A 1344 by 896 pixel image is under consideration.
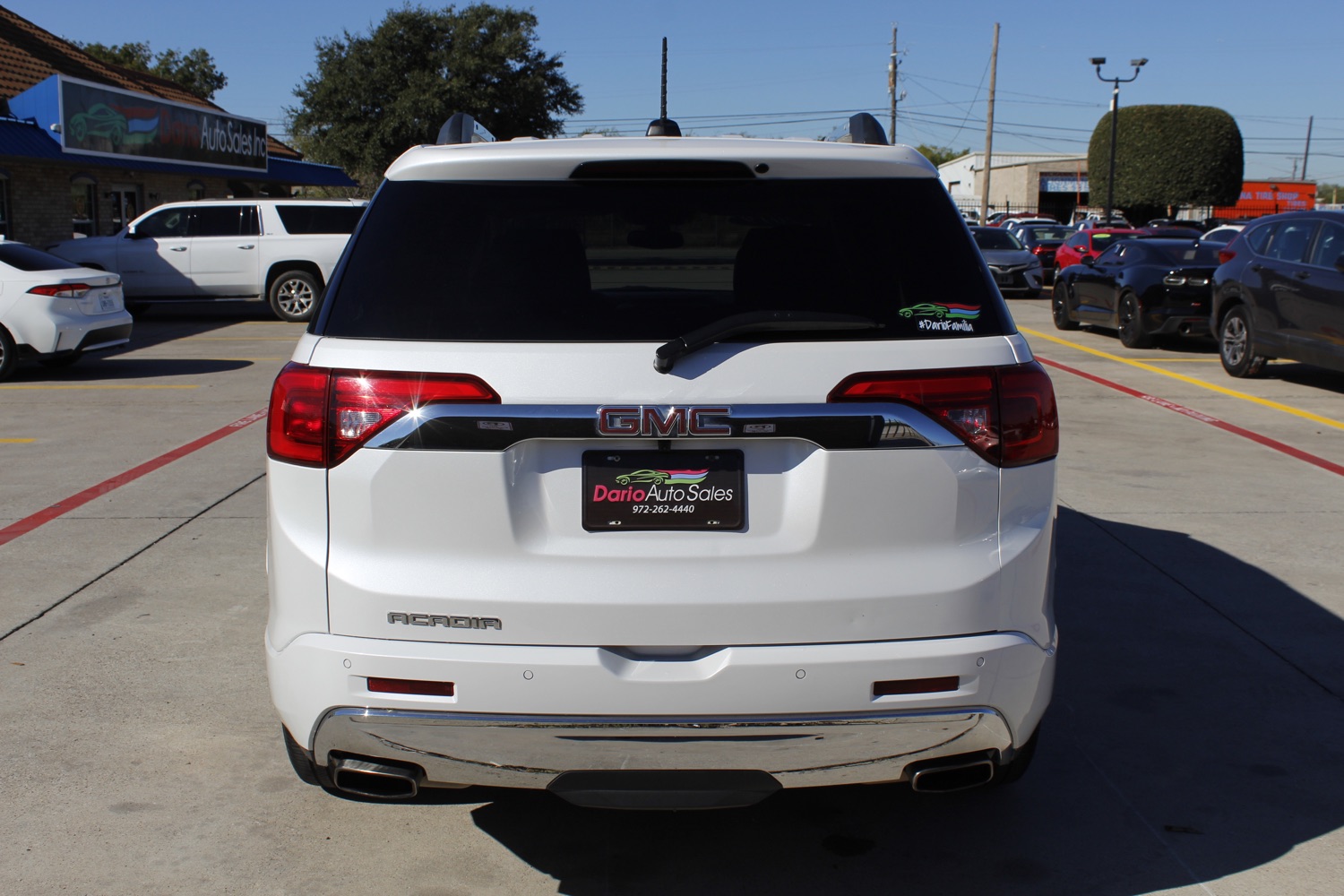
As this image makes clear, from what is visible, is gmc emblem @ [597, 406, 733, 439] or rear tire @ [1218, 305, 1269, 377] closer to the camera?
gmc emblem @ [597, 406, 733, 439]

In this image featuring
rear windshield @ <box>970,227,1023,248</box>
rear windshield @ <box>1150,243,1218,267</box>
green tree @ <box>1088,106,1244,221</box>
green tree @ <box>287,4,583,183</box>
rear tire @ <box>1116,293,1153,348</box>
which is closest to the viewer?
rear windshield @ <box>1150,243,1218,267</box>

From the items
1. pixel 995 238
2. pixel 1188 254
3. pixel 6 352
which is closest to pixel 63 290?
pixel 6 352

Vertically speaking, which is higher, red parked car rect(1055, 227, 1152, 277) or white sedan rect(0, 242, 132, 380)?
red parked car rect(1055, 227, 1152, 277)

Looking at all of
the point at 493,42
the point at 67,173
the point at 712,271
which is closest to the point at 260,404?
the point at 712,271

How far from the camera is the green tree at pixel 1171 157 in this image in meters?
54.0

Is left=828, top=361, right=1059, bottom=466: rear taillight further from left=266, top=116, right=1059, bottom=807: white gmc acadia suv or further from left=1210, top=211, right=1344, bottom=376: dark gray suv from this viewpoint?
left=1210, top=211, right=1344, bottom=376: dark gray suv

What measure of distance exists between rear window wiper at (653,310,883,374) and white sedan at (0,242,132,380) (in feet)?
39.8

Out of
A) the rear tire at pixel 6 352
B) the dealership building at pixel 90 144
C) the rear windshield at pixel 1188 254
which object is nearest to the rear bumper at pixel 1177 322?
the rear windshield at pixel 1188 254

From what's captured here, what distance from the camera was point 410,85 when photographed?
4584 cm

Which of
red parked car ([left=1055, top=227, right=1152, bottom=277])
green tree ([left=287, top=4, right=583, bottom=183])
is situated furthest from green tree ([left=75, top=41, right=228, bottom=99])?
red parked car ([left=1055, top=227, right=1152, bottom=277])

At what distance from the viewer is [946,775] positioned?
10.1 ft

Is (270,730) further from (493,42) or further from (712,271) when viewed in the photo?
(493,42)

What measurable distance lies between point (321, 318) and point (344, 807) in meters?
1.66

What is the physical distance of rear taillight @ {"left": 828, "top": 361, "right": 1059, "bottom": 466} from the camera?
2.85 m
